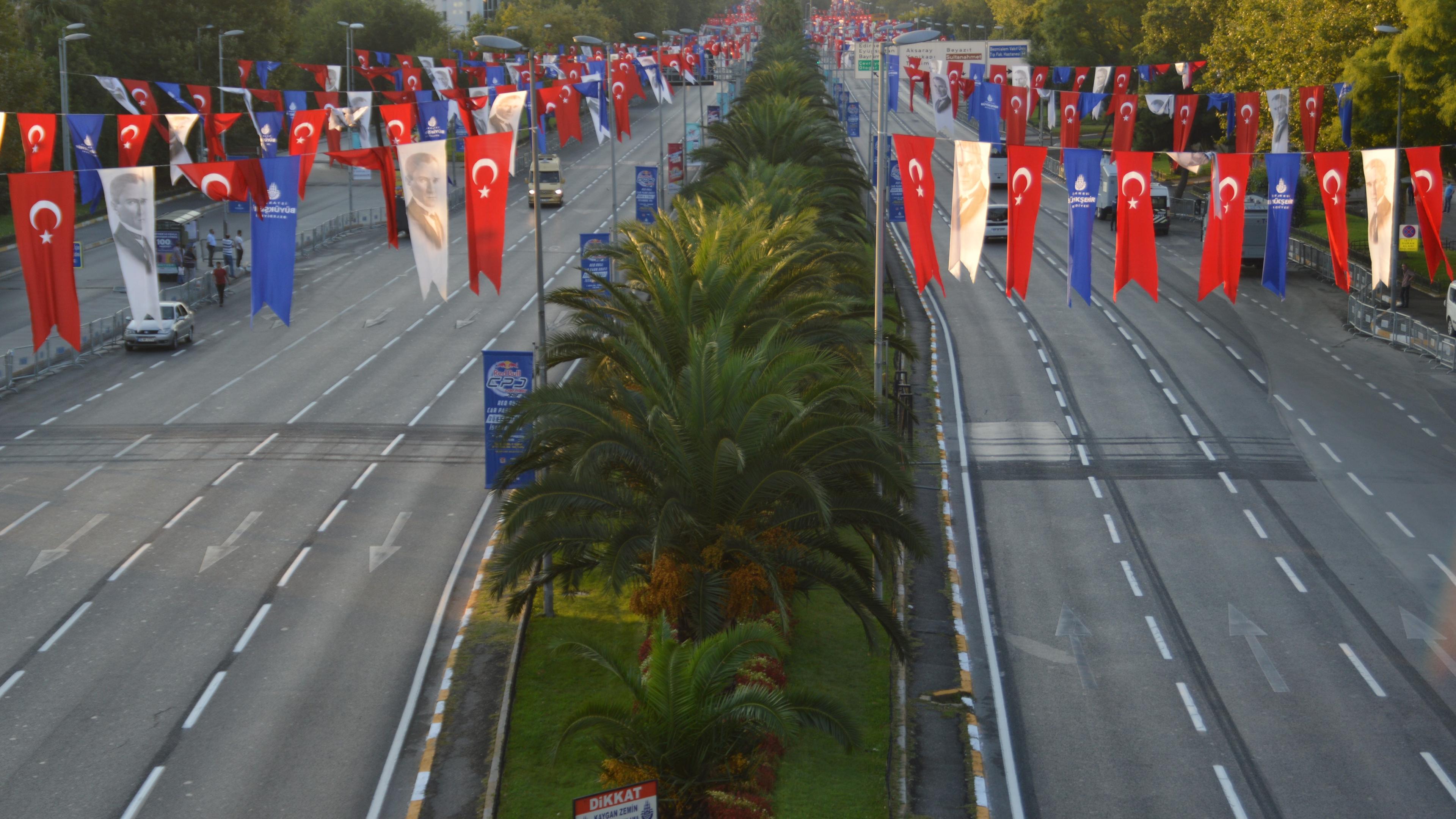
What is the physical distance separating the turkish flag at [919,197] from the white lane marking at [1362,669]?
9.48m

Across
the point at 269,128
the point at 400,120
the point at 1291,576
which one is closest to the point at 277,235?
the point at 400,120

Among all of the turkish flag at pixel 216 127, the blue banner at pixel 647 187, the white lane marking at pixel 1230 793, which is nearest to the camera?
the white lane marking at pixel 1230 793

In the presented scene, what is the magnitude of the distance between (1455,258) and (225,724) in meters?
48.6

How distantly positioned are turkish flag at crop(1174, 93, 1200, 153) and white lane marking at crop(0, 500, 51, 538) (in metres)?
39.4

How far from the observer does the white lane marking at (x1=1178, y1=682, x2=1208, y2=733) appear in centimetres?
2003

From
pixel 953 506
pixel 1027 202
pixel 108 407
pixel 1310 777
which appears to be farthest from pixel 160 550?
pixel 1310 777

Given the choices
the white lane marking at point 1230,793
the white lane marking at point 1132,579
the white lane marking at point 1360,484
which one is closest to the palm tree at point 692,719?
the white lane marking at point 1230,793

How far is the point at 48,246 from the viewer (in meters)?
20.7

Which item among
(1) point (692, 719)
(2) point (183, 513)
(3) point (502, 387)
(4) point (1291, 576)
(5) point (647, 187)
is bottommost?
(4) point (1291, 576)

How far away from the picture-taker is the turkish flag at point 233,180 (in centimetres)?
2216

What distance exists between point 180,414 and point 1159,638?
25180 mm

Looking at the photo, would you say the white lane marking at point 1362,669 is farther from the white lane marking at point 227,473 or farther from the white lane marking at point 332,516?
the white lane marking at point 227,473

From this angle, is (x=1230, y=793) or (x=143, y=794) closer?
(x=143, y=794)

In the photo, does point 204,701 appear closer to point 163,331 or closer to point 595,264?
point 595,264
